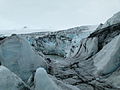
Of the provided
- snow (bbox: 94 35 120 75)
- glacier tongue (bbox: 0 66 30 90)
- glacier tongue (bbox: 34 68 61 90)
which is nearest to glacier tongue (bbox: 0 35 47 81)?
glacier tongue (bbox: 0 66 30 90)

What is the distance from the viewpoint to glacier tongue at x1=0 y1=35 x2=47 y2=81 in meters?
3.99

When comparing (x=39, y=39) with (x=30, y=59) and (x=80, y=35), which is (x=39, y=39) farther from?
(x=30, y=59)

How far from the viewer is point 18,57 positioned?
4.09 metres

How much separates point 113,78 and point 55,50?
10.5m

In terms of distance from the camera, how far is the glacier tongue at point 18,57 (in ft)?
13.1

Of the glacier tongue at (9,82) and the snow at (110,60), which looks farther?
the snow at (110,60)

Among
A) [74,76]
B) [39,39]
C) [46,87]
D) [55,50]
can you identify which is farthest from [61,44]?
[46,87]

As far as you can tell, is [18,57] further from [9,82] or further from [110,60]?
[110,60]

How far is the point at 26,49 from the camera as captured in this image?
4.19 metres

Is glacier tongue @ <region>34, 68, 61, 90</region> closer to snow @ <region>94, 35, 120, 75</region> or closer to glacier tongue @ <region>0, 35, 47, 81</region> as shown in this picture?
glacier tongue @ <region>0, 35, 47, 81</region>

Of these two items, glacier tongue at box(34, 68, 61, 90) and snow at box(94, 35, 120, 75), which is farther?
snow at box(94, 35, 120, 75)

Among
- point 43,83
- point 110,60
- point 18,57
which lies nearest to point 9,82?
point 43,83

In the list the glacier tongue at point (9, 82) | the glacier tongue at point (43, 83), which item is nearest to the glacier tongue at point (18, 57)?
the glacier tongue at point (9, 82)

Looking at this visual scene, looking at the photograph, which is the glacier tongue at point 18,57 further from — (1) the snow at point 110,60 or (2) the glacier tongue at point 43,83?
(1) the snow at point 110,60
